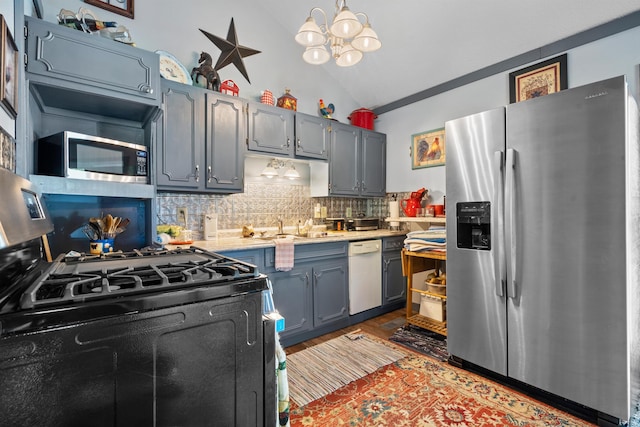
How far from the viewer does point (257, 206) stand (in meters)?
3.29

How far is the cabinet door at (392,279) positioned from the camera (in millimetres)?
3439

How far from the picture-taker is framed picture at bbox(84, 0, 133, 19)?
2.42 metres

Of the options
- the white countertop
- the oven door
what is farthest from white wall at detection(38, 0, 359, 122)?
the oven door

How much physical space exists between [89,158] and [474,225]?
246cm

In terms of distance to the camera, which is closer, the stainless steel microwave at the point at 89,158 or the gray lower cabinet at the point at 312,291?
the stainless steel microwave at the point at 89,158

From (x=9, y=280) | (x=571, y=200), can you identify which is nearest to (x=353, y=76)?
(x=571, y=200)

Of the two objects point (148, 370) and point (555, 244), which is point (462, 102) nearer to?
point (555, 244)

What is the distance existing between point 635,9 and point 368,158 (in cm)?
249

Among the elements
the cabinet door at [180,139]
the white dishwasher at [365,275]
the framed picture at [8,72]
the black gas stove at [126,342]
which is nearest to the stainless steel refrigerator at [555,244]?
the white dishwasher at [365,275]

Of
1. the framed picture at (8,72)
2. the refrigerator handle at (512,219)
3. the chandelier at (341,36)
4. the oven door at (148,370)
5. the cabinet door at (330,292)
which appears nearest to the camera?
the oven door at (148,370)

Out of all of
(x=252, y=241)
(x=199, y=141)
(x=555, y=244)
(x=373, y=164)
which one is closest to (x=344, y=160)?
Answer: (x=373, y=164)

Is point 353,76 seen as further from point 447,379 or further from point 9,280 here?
point 9,280

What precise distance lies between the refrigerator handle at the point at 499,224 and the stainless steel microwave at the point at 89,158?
225 centimetres

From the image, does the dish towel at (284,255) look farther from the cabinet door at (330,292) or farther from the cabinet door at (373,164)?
the cabinet door at (373,164)
